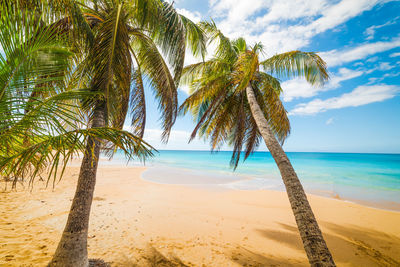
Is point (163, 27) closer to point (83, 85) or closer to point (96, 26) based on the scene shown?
point (96, 26)

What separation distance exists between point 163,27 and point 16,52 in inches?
106

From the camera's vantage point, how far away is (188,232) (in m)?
4.64

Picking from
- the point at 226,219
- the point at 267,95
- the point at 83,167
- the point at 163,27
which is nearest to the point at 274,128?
the point at 267,95

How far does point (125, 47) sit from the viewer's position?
9.00ft

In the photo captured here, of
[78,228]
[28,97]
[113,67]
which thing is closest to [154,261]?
[78,228]

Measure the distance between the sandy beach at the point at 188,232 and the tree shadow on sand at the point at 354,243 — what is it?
0.07ft

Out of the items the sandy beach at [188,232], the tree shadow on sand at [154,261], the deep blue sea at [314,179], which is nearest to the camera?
the tree shadow on sand at [154,261]

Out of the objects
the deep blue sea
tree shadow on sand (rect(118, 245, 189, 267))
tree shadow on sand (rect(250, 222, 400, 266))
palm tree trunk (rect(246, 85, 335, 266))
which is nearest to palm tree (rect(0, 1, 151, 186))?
the deep blue sea

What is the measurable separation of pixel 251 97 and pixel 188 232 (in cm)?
415

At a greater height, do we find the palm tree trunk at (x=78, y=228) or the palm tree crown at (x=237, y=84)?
the palm tree crown at (x=237, y=84)

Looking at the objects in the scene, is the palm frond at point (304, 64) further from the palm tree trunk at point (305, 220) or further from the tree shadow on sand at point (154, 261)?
the tree shadow on sand at point (154, 261)

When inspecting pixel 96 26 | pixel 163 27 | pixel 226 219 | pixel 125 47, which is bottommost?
pixel 226 219

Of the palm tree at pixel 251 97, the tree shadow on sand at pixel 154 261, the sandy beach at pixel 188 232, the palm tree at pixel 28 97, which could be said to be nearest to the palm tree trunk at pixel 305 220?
the palm tree at pixel 251 97

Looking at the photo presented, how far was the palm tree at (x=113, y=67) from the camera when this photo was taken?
2.52m
